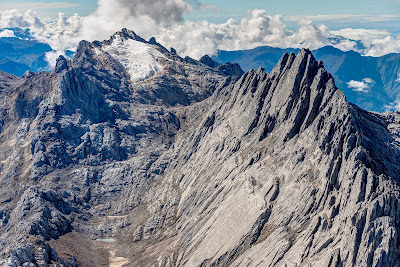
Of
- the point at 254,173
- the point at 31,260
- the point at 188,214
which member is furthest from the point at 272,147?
the point at 31,260

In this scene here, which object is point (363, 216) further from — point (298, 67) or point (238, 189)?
point (298, 67)

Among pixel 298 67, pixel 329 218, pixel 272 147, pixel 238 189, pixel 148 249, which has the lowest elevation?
pixel 148 249

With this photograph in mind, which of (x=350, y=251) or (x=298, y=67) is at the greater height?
(x=298, y=67)

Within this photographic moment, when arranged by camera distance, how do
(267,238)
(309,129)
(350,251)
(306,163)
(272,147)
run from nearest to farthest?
(350,251)
(267,238)
(306,163)
(309,129)
(272,147)

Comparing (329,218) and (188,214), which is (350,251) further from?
(188,214)

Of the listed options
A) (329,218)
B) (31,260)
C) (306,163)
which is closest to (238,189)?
(306,163)

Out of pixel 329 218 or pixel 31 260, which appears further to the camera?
pixel 31 260

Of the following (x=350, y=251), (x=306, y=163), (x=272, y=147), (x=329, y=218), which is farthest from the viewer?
(x=272, y=147)

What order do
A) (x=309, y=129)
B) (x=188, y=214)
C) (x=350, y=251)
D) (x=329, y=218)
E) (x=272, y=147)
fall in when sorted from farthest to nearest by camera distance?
(x=188, y=214)
(x=272, y=147)
(x=309, y=129)
(x=329, y=218)
(x=350, y=251)

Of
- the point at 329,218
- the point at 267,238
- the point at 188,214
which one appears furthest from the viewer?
the point at 188,214
